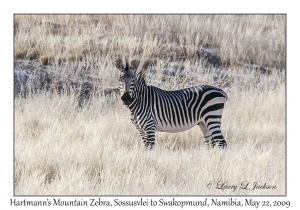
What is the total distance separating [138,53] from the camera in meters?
15.4

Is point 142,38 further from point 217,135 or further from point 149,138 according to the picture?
point 149,138

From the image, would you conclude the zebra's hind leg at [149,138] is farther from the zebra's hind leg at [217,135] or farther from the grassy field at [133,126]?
the zebra's hind leg at [217,135]

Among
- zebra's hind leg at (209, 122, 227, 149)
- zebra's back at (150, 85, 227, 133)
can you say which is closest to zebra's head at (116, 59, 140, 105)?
zebra's back at (150, 85, 227, 133)

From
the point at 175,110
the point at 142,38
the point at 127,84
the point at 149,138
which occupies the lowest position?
the point at 149,138

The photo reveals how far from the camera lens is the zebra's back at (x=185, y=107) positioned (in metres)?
10.2

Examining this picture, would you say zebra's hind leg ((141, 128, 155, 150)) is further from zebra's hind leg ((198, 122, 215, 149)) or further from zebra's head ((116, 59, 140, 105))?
zebra's hind leg ((198, 122, 215, 149))

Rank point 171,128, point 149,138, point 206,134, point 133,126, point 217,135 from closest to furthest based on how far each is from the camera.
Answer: point 149,138
point 171,128
point 217,135
point 206,134
point 133,126

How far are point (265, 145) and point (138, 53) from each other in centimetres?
560

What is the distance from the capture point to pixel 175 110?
1034 cm

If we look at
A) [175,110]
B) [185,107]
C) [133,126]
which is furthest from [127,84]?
[133,126]

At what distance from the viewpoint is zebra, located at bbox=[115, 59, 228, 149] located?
32.6 feet

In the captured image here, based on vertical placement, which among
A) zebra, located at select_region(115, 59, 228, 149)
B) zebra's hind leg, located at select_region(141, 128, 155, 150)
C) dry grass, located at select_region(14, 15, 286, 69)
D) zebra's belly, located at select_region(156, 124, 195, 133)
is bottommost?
zebra's hind leg, located at select_region(141, 128, 155, 150)

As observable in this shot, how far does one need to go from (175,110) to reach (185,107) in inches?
7.8

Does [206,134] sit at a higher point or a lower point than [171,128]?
lower
